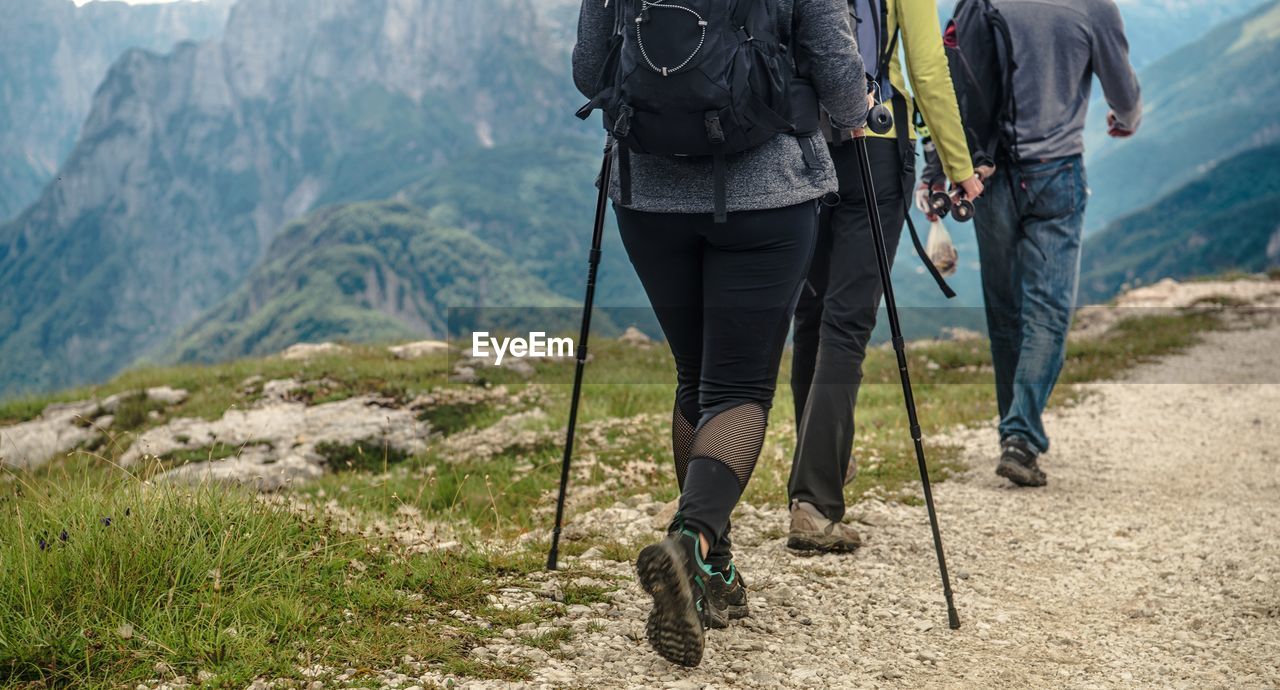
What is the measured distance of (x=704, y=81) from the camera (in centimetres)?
325

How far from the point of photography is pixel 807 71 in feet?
11.6

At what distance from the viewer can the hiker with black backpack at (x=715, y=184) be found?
3273mm

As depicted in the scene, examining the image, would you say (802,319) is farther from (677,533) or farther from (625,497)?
(677,533)

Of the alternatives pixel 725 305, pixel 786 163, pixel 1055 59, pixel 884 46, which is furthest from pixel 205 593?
pixel 1055 59

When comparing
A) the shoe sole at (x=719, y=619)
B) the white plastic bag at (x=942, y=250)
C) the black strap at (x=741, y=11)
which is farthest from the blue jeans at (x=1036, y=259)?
the black strap at (x=741, y=11)

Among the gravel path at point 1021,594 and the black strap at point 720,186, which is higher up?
the black strap at point 720,186

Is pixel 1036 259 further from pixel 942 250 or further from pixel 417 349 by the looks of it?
pixel 417 349

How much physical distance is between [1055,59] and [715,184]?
4.34 meters

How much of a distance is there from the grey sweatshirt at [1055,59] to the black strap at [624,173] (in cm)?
Result: 400

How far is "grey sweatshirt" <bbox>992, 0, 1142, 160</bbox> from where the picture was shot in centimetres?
655

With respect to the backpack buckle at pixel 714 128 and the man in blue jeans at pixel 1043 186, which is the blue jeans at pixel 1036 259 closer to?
the man in blue jeans at pixel 1043 186

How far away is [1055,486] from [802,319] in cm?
275

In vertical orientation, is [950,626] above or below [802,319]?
below

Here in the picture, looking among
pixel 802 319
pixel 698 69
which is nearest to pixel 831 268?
pixel 802 319
